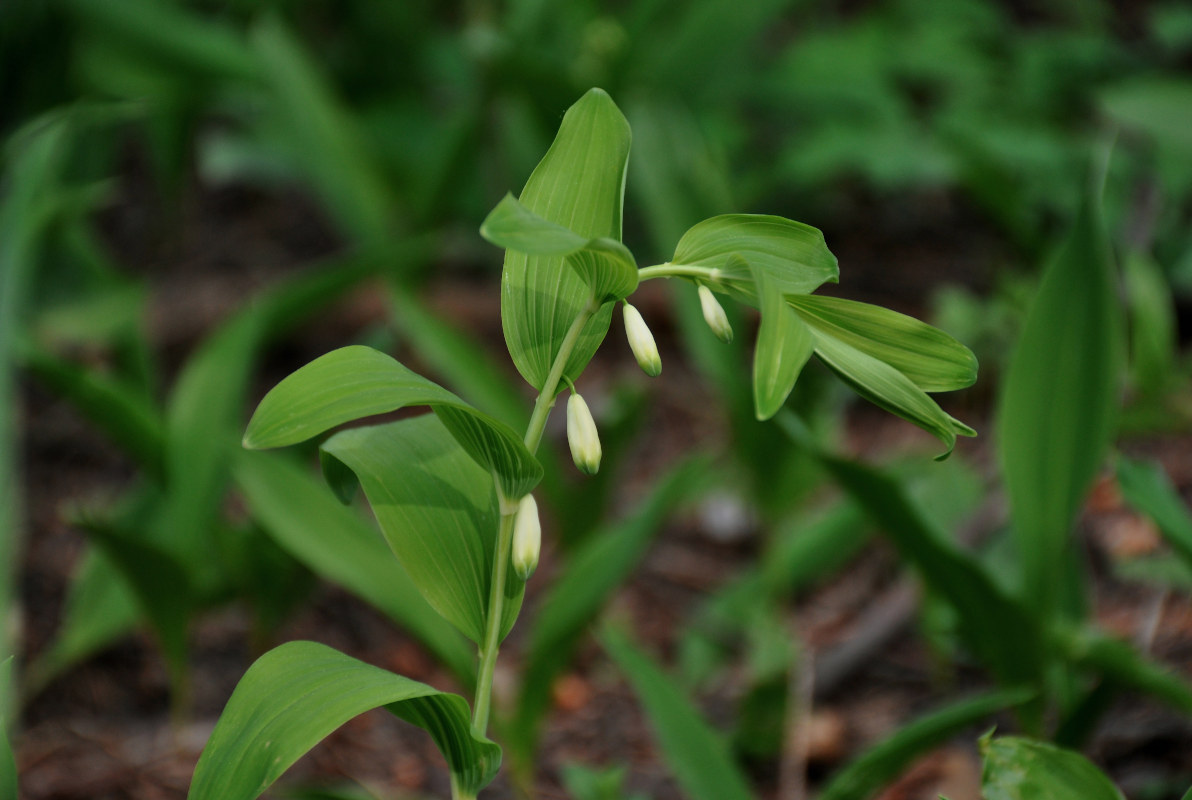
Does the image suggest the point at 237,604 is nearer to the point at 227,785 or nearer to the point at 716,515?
the point at 716,515

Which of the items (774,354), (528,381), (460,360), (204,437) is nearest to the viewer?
(774,354)

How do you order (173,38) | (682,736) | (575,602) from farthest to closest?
1. (173,38)
2. (575,602)
3. (682,736)

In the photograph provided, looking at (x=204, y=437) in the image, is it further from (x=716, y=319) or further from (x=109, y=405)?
(x=716, y=319)

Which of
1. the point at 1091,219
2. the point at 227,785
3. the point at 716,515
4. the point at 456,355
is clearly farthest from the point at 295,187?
the point at 227,785

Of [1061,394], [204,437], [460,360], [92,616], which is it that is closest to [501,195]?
[460,360]

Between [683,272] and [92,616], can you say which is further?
[92,616]

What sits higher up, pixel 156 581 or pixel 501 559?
pixel 501 559

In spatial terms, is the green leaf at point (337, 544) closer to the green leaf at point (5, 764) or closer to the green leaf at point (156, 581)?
the green leaf at point (156, 581)

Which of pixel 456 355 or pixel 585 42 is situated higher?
pixel 585 42
